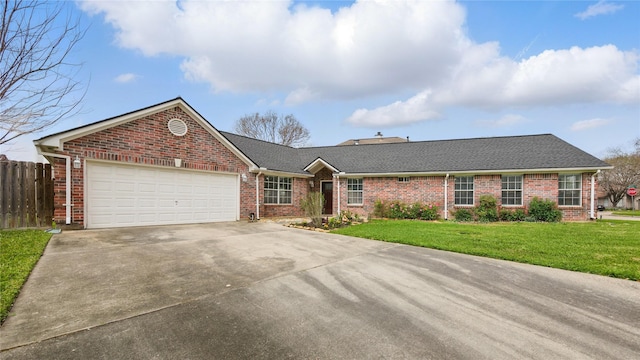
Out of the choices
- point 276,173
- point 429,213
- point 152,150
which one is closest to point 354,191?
point 429,213

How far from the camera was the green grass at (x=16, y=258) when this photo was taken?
3743 millimetres

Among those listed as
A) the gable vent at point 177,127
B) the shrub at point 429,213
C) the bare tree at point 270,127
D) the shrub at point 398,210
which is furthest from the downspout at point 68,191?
the bare tree at point 270,127

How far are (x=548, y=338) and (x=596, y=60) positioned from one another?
57.6 ft

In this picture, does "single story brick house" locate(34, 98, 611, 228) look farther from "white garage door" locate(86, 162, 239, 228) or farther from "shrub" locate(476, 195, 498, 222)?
"shrub" locate(476, 195, 498, 222)

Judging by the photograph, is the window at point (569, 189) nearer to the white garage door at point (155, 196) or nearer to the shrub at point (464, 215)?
the shrub at point (464, 215)

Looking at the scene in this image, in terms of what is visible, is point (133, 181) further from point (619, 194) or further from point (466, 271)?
point (619, 194)

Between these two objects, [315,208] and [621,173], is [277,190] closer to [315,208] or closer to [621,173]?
[315,208]

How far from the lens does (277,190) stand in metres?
16.5

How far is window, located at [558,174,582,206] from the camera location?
1465cm

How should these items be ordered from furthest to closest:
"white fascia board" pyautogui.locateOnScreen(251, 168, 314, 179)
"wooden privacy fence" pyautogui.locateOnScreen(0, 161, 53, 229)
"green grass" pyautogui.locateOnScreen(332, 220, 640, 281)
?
"white fascia board" pyautogui.locateOnScreen(251, 168, 314, 179) < "wooden privacy fence" pyautogui.locateOnScreen(0, 161, 53, 229) < "green grass" pyautogui.locateOnScreen(332, 220, 640, 281)

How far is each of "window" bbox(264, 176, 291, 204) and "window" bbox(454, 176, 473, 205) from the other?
9.77 meters

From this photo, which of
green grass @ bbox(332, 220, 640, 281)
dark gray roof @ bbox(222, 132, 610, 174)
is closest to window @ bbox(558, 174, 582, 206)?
dark gray roof @ bbox(222, 132, 610, 174)

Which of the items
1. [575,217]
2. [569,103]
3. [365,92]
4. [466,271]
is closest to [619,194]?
[569,103]

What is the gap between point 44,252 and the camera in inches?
243
